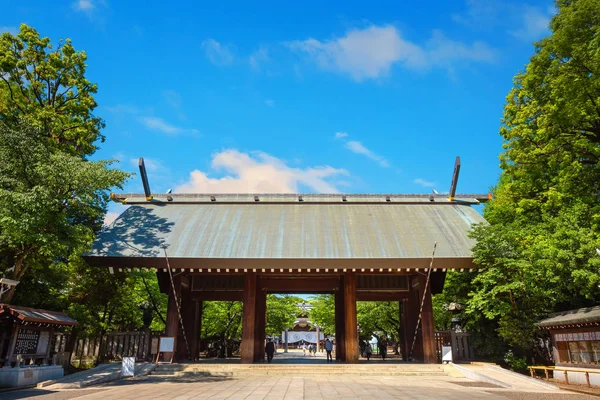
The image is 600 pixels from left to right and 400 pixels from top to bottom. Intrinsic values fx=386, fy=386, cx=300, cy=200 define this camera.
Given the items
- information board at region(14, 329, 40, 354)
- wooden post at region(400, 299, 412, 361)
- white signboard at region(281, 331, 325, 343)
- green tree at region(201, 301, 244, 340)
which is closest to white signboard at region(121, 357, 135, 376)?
information board at region(14, 329, 40, 354)

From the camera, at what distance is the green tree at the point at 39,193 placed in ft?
38.6

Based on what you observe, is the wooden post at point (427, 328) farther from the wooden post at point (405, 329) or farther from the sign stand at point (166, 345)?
the sign stand at point (166, 345)

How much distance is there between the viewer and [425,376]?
14.0m

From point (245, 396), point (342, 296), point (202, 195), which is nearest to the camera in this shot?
point (245, 396)

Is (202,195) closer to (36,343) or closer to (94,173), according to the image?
(94,173)

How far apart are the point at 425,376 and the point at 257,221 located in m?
9.85

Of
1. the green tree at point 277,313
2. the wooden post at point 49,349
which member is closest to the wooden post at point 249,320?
the wooden post at point 49,349

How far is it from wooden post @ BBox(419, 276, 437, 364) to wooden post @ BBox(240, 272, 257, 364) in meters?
7.10

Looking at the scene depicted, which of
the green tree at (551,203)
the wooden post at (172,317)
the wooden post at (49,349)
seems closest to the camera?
the green tree at (551,203)

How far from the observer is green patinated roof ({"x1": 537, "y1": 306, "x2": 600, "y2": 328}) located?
38.4 ft

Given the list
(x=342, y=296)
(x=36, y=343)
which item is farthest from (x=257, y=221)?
(x=36, y=343)

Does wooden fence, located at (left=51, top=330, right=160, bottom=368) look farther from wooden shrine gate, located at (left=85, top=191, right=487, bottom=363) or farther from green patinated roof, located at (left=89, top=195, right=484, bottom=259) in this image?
green patinated roof, located at (left=89, top=195, right=484, bottom=259)

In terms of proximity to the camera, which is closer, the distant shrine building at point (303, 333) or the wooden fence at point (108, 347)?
the wooden fence at point (108, 347)

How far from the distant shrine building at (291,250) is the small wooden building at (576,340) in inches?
A: 143
